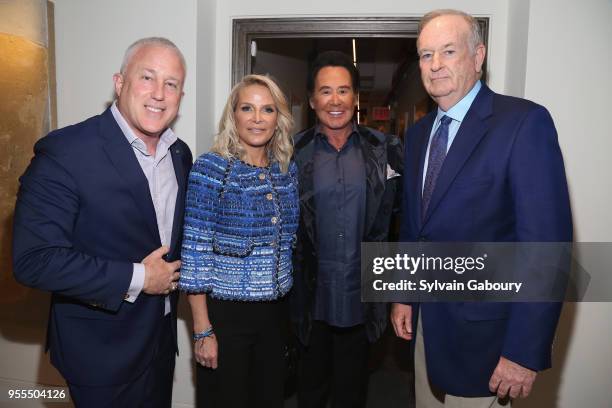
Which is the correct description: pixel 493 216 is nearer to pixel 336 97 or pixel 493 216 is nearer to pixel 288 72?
pixel 336 97

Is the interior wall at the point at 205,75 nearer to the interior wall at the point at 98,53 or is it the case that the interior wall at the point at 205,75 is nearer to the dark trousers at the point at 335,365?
the interior wall at the point at 98,53

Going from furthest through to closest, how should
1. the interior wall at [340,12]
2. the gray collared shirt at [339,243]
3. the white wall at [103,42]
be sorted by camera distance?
the interior wall at [340,12]
the white wall at [103,42]
the gray collared shirt at [339,243]

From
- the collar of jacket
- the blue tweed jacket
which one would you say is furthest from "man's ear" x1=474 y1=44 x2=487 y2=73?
the blue tweed jacket

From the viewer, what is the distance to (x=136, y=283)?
1.42 meters

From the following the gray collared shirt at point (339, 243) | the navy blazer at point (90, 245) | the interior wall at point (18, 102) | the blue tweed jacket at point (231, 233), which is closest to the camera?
the navy blazer at point (90, 245)

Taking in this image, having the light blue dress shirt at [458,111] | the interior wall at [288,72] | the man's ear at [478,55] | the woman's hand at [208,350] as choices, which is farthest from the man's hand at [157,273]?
the interior wall at [288,72]

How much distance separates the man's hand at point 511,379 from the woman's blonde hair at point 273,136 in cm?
123

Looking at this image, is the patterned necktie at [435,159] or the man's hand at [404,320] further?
the man's hand at [404,320]

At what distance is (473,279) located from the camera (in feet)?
5.07

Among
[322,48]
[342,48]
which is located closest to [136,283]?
[322,48]

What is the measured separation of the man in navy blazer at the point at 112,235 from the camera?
4.28ft

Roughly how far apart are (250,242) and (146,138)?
608 millimetres

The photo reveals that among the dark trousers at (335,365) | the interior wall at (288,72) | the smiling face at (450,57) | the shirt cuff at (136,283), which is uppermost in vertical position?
the interior wall at (288,72)

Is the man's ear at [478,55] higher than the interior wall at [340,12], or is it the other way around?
the interior wall at [340,12]
